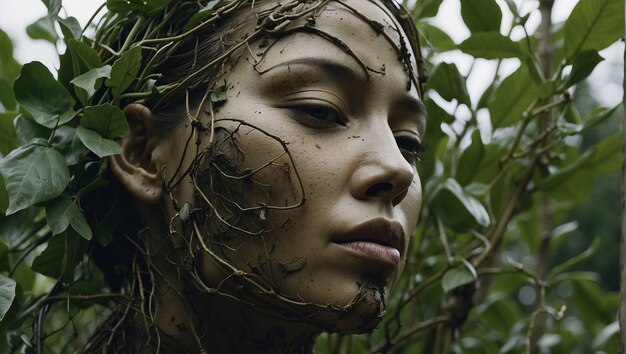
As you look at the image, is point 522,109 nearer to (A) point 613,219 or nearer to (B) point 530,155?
(B) point 530,155

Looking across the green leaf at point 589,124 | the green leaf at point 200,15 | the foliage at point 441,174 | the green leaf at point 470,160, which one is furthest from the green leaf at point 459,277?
the green leaf at point 200,15

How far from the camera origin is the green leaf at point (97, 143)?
1.25 meters

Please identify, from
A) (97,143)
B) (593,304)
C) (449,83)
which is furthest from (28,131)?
(593,304)

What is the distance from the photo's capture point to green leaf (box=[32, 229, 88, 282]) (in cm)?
134

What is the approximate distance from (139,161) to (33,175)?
0.18 m

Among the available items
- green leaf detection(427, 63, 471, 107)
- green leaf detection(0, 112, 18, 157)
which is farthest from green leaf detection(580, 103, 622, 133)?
green leaf detection(0, 112, 18, 157)

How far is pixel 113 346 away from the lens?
1.39 metres

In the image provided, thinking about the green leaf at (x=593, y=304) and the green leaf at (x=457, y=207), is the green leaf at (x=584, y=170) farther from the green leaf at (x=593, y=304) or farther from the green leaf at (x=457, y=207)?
the green leaf at (x=593, y=304)

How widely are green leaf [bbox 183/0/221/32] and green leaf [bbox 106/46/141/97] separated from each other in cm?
11

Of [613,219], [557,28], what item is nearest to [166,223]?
[557,28]

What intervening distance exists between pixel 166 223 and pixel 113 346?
0.70 feet

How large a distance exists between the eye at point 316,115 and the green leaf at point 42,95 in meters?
0.35

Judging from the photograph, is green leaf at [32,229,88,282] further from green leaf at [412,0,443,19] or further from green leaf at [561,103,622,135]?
green leaf at [561,103,622,135]

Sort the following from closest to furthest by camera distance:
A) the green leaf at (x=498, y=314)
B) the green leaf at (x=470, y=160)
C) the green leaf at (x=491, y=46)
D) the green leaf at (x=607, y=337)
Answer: the green leaf at (x=491, y=46)
the green leaf at (x=470, y=160)
the green leaf at (x=607, y=337)
the green leaf at (x=498, y=314)
